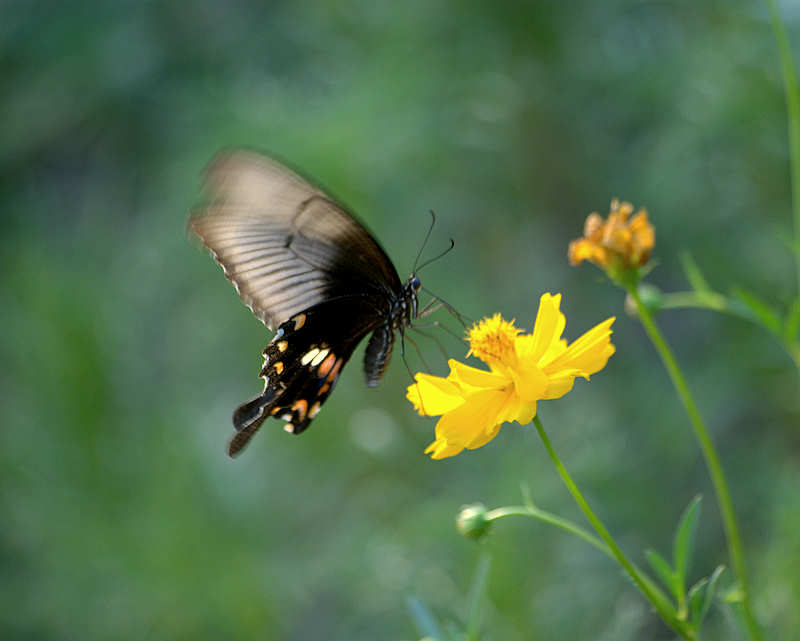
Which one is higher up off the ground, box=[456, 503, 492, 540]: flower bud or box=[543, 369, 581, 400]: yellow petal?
box=[543, 369, 581, 400]: yellow petal

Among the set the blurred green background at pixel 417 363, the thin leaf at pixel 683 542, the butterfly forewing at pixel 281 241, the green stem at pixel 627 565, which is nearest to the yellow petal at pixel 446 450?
the green stem at pixel 627 565

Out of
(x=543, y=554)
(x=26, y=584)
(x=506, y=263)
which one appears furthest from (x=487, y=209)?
(x=26, y=584)

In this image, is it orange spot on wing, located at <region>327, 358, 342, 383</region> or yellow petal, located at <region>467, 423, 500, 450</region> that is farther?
orange spot on wing, located at <region>327, 358, 342, 383</region>

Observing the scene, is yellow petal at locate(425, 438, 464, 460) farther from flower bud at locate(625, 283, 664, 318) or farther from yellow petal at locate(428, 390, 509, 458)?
flower bud at locate(625, 283, 664, 318)

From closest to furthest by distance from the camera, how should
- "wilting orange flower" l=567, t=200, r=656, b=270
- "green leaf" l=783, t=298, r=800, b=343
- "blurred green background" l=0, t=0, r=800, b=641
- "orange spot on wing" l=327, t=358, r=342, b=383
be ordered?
"green leaf" l=783, t=298, r=800, b=343, "wilting orange flower" l=567, t=200, r=656, b=270, "orange spot on wing" l=327, t=358, r=342, b=383, "blurred green background" l=0, t=0, r=800, b=641

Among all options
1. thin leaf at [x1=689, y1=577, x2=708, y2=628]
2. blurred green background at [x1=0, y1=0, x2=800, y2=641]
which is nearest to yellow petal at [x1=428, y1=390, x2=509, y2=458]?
thin leaf at [x1=689, y1=577, x2=708, y2=628]

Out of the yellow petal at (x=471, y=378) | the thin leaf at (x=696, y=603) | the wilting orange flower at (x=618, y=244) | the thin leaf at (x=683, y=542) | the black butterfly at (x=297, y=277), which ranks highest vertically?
the black butterfly at (x=297, y=277)

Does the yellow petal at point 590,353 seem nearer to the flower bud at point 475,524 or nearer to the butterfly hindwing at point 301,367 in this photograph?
the flower bud at point 475,524
